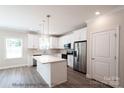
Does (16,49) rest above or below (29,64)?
above

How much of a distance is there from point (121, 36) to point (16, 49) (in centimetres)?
630

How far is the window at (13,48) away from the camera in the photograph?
6.78m

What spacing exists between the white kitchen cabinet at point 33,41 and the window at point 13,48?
66cm

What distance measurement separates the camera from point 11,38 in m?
6.82

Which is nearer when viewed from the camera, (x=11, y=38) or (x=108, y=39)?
(x=108, y=39)

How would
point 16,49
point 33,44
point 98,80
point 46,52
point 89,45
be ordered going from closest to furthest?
point 98,80
point 89,45
point 16,49
point 33,44
point 46,52

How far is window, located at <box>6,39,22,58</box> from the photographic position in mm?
6784

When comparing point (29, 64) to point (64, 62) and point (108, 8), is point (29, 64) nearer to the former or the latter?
point (64, 62)

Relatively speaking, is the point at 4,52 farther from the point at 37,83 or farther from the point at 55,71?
the point at 55,71

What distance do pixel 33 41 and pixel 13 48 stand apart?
4.63 ft

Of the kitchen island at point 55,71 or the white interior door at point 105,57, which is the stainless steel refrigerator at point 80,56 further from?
the kitchen island at point 55,71

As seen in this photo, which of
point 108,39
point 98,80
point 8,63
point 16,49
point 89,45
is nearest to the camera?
point 108,39

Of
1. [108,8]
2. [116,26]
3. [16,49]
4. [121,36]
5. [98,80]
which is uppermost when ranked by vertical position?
[108,8]

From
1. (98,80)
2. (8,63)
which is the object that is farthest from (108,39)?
(8,63)
